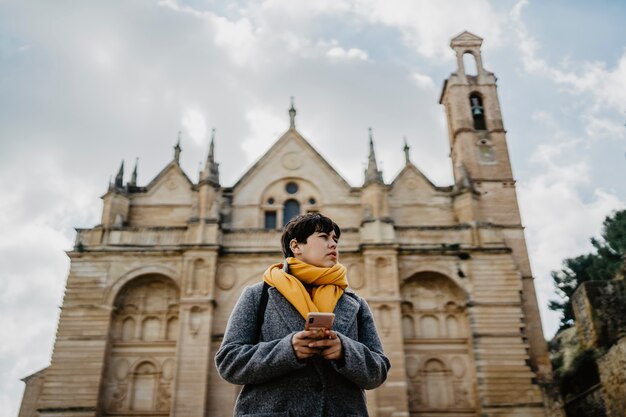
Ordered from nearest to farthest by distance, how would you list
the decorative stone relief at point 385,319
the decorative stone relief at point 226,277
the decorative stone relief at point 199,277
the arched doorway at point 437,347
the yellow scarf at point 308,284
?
the yellow scarf at point 308,284, the decorative stone relief at point 385,319, the arched doorway at point 437,347, the decorative stone relief at point 199,277, the decorative stone relief at point 226,277

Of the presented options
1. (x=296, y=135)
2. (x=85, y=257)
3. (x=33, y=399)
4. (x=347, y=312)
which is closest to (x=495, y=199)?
(x=296, y=135)

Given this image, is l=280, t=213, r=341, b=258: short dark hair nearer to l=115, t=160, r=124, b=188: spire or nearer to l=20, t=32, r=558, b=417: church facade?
l=20, t=32, r=558, b=417: church facade

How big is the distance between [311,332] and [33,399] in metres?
20.5

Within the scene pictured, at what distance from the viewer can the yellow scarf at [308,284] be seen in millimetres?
3107

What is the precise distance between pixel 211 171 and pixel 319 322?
2004 cm

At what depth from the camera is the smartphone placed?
270 centimetres

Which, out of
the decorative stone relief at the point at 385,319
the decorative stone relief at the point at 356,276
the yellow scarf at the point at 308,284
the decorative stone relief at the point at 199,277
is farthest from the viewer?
the decorative stone relief at the point at 356,276

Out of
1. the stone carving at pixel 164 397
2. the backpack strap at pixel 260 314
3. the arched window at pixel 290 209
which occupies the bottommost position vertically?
the backpack strap at pixel 260 314

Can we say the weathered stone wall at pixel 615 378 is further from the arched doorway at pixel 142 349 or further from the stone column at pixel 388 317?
the arched doorway at pixel 142 349

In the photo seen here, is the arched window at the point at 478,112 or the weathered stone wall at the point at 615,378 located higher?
the arched window at the point at 478,112

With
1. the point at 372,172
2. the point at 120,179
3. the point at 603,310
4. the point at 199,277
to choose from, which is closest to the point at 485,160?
the point at 372,172

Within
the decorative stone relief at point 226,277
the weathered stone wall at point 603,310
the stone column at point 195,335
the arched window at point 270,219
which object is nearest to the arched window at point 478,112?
the weathered stone wall at point 603,310

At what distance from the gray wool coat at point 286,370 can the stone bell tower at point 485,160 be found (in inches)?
711

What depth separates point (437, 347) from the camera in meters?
19.3
